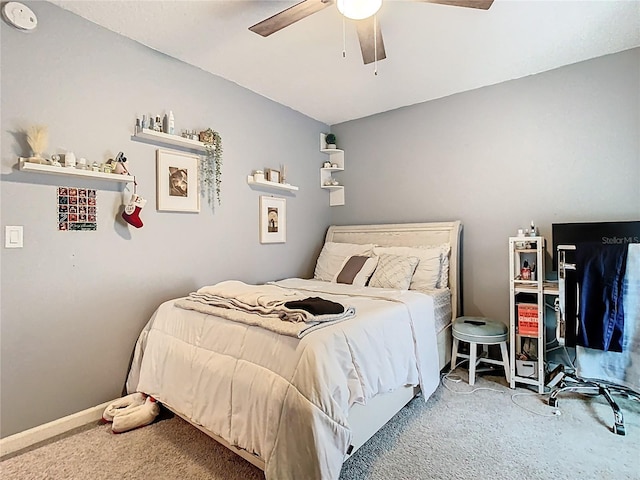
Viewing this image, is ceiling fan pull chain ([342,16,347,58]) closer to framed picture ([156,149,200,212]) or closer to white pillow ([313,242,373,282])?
framed picture ([156,149,200,212])

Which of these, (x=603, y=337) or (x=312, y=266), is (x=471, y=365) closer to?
(x=603, y=337)

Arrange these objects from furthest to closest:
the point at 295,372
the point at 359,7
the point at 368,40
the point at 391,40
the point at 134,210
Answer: the point at 391,40 → the point at 134,210 → the point at 368,40 → the point at 359,7 → the point at 295,372

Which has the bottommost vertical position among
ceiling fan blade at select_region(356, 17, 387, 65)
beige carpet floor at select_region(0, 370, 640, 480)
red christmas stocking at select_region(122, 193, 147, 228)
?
beige carpet floor at select_region(0, 370, 640, 480)

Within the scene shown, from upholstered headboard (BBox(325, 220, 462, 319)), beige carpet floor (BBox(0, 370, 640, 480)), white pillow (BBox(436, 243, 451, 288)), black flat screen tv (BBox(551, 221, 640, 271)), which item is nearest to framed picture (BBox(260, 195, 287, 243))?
upholstered headboard (BBox(325, 220, 462, 319))

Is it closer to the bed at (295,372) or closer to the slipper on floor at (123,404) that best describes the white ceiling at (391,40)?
the bed at (295,372)

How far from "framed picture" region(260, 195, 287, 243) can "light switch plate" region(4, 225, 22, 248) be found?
1849 millimetres

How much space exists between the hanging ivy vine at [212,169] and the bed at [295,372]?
3.38 feet

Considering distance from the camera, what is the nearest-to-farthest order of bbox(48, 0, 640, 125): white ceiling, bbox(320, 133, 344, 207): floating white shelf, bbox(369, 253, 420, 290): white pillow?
bbox(48, 0, 640, 125): white ceiling → bbox(369, 253, 420, 290): white pillow → bbox(320, 133, 344, 207): floating white shelf

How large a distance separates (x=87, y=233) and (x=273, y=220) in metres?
1.70

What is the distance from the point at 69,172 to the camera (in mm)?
2006

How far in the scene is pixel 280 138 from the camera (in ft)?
11.9

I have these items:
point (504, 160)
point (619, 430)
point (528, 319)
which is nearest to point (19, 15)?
point (504, 160)

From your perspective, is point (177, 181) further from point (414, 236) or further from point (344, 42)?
point (414, 236)

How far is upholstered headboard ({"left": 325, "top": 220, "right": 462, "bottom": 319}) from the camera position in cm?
319
